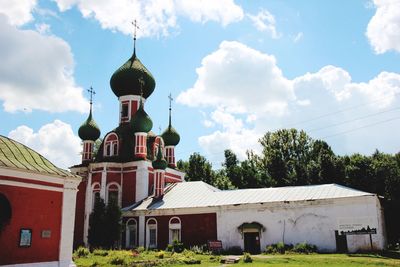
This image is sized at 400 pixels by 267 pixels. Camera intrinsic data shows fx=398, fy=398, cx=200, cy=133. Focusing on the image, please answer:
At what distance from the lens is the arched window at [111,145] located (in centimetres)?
3265

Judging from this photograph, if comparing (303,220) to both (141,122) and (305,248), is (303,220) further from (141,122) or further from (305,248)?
(141,122)

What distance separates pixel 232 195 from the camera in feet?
88.7

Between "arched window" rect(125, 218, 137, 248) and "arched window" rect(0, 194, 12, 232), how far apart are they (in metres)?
15.2

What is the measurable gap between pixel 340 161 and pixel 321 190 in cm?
1279

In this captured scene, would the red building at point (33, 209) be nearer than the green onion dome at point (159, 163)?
Yes

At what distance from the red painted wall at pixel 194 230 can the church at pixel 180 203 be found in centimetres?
6

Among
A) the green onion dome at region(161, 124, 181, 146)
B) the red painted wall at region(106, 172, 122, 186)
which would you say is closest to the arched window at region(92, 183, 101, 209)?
Result: the red painted wall at region(106, 172, 122, 186)

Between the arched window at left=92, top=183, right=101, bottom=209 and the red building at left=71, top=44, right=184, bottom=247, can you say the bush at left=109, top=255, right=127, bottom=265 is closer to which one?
the red building at left=71, top=44, right=184, bottom=247

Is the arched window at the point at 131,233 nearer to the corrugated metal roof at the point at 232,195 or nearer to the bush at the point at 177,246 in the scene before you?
the corrugated metal roof at the point at 232,195

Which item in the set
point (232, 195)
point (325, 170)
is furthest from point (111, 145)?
point (325, 170)

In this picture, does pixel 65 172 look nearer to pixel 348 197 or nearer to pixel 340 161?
pixel 348 197

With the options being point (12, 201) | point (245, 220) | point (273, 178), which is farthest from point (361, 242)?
point (273, 178)

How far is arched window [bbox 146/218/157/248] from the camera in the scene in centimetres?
2731

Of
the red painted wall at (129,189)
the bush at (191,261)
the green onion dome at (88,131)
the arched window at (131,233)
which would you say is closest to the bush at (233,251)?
the bush at (191,261)
